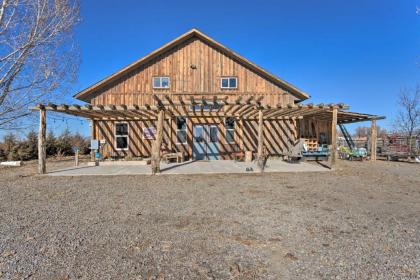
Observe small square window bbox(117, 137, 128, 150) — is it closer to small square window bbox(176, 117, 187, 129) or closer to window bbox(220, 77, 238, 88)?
small square window bbox(176, 117, 187, 129)

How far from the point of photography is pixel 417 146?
15.8 metres

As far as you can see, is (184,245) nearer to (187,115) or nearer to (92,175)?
(92,175)

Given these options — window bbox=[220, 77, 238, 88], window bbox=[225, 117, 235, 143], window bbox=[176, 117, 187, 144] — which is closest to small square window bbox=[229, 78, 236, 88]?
window bbox=[220, 77, 238, 88]

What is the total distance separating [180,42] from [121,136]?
6546mm

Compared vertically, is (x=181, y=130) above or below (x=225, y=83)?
below

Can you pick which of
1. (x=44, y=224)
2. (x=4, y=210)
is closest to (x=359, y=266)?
(x=44, y=224)

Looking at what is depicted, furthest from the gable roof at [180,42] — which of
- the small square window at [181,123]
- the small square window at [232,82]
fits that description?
the small square window at [181,123]

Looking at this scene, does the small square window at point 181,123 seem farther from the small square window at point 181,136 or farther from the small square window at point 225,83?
the small square window at point 225,83

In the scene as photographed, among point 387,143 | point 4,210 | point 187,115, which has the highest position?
point 187,115

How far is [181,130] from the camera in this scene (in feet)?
45.9

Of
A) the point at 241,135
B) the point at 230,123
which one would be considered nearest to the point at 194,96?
the point at 230,123

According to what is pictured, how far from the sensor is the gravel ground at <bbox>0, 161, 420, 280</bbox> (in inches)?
98.9

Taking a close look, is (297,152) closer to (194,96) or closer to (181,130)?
(194,96)

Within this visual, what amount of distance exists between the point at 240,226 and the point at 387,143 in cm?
1841
